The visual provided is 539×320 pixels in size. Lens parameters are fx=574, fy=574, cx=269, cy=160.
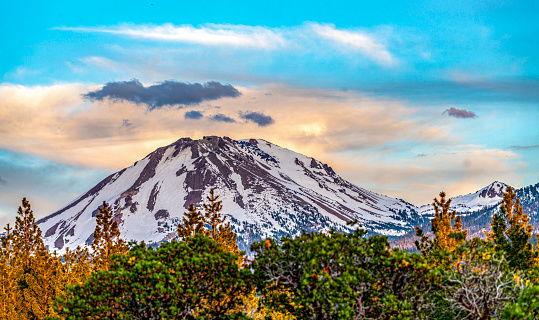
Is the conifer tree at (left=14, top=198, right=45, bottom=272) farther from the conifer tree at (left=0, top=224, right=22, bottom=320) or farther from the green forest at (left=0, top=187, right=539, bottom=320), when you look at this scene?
the green forest at (left=0, top=187, right=539, bottom=320)

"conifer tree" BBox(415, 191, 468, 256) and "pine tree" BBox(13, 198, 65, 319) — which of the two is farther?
"pine tree" BBox(13, 198, 65, 319)

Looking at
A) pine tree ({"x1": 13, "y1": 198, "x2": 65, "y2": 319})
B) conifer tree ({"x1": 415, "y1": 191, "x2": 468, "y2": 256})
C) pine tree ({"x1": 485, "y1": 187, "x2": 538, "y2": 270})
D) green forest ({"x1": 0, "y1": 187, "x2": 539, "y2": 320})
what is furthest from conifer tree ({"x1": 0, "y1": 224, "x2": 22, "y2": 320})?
pine tree ({"x1": 485, "y1": 187, "x2": 538, "y2": 270})

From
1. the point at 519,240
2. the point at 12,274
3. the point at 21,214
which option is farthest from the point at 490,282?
the point at 21,214

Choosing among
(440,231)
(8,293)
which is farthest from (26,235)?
(440,231)

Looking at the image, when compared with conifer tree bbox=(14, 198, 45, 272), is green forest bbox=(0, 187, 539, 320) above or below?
below

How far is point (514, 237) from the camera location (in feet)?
168

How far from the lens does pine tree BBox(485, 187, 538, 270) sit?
48.8 meters

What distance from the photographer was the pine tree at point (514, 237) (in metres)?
48.8

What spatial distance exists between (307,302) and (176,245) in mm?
6761

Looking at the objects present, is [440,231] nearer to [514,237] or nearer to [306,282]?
[514,237]

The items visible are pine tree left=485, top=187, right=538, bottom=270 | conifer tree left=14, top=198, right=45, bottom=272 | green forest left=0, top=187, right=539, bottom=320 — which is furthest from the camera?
conifer tree left=14, top=198, right=45, bottom=272

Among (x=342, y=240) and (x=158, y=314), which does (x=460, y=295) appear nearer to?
(x=342, y=240)

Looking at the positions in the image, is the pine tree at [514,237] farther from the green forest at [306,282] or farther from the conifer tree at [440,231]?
the green forest at [306,282]

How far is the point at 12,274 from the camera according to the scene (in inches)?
2251
